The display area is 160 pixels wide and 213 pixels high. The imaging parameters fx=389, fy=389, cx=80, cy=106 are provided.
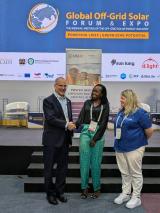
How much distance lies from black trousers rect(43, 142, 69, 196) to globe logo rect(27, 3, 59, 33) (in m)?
4.55

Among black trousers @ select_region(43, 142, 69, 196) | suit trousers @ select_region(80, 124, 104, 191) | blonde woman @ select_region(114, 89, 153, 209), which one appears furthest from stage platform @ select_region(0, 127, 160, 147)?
blonde woman @ select_region(114, 89, 153, 209)

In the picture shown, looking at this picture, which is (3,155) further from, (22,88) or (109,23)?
(109,23)

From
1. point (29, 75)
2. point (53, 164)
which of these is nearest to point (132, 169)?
point (53, 164)

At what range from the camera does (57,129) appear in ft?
14.2

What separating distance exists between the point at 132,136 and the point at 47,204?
1.26m

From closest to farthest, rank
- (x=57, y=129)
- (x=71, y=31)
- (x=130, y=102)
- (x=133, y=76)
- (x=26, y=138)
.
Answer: (x=130, y=102) < (x=57, y=129) < (x=26, y=138) < (x=71, y=31) < (x=133, y=76)

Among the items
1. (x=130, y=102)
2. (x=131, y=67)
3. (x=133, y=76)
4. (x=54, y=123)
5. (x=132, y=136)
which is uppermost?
(x=131, y=67)

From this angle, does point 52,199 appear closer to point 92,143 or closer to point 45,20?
point 92,143

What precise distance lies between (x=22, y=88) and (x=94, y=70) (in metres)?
2.87

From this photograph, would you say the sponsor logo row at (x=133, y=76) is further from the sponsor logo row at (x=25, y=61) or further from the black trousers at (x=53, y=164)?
the black trousers at (x=53, y=164)

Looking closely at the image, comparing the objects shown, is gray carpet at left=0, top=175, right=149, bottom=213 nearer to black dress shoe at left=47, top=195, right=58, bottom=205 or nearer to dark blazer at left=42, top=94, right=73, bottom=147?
black dress shoe at left=47, top=195, right=58, bottom=205

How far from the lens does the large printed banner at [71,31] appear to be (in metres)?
8.31

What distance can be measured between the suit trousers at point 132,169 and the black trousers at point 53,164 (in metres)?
0.62

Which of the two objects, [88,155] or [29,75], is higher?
[29,75]
